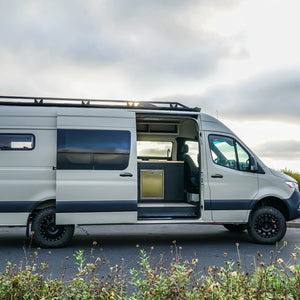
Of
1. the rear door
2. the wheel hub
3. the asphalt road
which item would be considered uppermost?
the rear door

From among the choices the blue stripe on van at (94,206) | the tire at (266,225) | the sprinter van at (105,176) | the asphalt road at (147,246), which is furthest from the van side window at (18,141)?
the tire at (266,225)

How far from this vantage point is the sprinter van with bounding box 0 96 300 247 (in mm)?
8656

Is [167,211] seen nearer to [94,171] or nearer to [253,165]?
[94,171]

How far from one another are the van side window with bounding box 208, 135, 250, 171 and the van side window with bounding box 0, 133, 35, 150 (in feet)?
11.6

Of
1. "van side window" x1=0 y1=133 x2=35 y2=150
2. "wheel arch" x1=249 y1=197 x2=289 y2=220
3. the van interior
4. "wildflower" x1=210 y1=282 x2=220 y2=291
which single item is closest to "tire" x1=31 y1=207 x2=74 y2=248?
"van side window" x1=0 y1=133 x2=35 y2=150

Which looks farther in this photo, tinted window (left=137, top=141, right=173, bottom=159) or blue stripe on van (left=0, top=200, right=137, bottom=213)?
tinted window (left=137, top=141, right=173, bottom=159)

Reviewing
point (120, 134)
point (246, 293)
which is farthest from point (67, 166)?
point (246, 293)

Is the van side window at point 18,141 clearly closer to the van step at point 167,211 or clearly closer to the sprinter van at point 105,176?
the sprinter van at point 105,176

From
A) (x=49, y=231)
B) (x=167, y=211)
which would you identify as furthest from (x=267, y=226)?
(x=49, y=231)

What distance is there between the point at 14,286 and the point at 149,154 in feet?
25.3

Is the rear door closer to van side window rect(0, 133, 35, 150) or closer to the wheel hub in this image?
van side window rect(0, 133, 35, 150)

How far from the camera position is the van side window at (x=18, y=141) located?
8.74 m

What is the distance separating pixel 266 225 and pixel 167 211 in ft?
6.80

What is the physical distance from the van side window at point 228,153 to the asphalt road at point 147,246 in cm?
165
